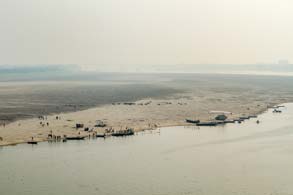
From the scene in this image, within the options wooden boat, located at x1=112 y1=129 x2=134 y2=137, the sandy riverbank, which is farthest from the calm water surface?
the sandy riverbank

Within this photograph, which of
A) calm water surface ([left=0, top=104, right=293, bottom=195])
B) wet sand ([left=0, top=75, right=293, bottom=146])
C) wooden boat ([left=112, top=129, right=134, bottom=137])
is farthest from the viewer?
wet sand ([left=0, top=75, right=293, bottom=146])

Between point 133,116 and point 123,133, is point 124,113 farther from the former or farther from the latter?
point 123,133

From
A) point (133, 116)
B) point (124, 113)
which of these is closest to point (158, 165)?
point (133, 116)

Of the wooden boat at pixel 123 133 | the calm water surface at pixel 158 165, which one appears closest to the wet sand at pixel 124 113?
the wooden boat at pixel 123 133

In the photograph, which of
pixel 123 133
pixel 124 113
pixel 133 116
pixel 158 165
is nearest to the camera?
pixel 158 165

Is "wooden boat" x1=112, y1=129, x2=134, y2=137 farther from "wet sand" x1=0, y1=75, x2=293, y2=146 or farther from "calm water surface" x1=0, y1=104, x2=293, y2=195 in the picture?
"wet sand" x1=0, y1=75, x2=293, y2=146

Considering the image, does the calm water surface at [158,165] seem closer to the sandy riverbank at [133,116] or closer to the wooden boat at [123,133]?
the wooden boat at [123,133]
